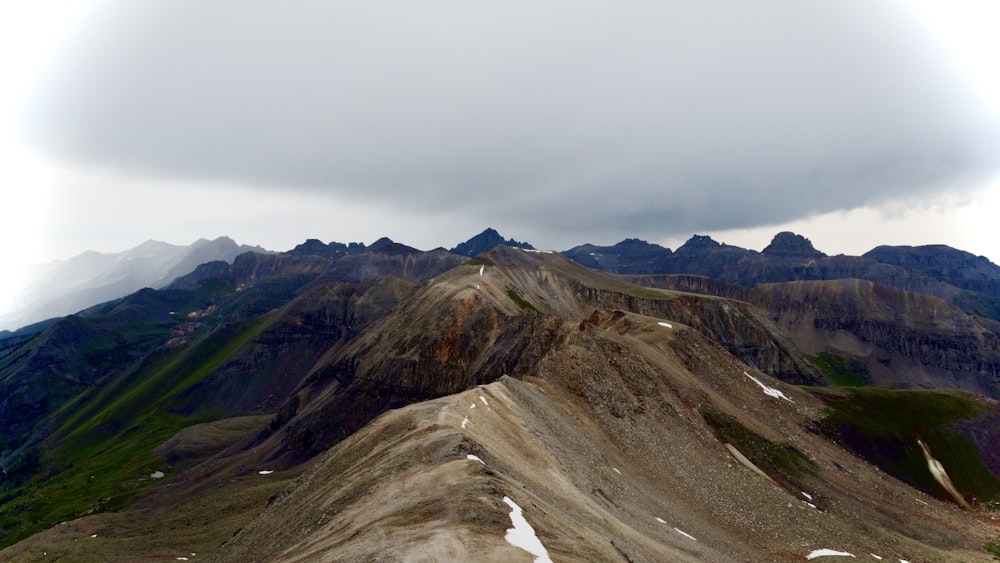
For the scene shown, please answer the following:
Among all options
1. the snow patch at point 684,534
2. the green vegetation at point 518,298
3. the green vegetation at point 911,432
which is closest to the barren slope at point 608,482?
the snow patch at point 684,534

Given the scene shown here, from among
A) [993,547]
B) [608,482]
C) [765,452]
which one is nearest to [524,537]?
[608,482]

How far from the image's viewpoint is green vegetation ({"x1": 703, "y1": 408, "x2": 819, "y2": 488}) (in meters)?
78.2

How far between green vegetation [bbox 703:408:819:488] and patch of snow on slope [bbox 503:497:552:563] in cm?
5844

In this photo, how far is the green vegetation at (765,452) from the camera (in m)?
78.2

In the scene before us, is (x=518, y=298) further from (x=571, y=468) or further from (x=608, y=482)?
(x=571, y=468)

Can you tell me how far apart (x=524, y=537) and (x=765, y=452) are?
63.7 metres

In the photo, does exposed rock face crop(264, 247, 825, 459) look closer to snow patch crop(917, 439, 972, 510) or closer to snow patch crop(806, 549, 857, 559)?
snow patch crop(917, 439, 972, 510)

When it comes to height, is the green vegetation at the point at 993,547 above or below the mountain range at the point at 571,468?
below

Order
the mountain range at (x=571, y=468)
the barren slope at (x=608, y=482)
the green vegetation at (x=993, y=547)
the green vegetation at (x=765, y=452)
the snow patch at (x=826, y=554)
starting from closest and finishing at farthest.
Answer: the barren slope at (x=608, y=482)
the mountain range at (x=571, y=468)
the snow patch at (x=826, y=554)
the green vegetation at (x=993, y=547)
the green vegetation at (x=765, y=452)

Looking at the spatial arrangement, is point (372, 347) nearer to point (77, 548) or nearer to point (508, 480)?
point (77, 548)

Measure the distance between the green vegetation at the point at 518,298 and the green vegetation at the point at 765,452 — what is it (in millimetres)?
86165

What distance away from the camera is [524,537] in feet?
104

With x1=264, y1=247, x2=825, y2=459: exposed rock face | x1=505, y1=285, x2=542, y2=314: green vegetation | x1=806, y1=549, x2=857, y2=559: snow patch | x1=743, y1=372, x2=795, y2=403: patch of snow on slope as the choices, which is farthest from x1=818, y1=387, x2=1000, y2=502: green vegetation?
x1=505, y1=285, x2=542, y2=314: green vegetation

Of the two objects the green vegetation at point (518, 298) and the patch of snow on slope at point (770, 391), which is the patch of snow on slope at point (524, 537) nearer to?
the patch of snow on slope at point (770, 391)
